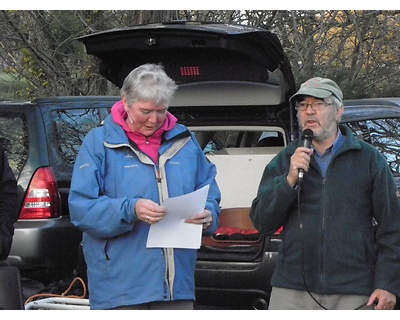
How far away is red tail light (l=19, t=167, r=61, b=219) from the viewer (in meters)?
6.79

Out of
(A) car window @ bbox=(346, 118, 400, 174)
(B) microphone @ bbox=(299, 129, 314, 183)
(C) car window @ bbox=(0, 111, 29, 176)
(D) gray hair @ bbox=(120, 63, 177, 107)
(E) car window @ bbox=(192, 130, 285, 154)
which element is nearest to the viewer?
(B) microphone @ bbox=(299, 129, 314, 183)

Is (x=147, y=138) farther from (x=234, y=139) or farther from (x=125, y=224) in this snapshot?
(x=234, y=139)

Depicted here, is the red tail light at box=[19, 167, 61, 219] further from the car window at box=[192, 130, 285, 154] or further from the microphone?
the microphone

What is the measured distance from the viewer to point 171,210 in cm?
390

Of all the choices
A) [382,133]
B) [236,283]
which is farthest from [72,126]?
[382,133]

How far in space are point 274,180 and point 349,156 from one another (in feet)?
1.08

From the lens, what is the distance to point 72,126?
7.48 metres

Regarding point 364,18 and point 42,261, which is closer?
point 42,261

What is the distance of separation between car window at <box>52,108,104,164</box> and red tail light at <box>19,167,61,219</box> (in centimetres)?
33

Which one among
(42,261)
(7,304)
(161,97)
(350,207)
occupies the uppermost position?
(161,97)

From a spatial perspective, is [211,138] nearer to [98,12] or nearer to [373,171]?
[373,171]

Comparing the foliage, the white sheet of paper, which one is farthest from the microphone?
the foliage

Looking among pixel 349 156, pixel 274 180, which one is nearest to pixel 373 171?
pixel 349 156
